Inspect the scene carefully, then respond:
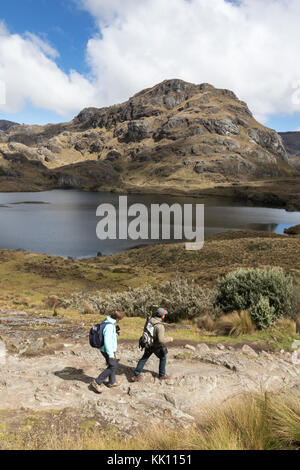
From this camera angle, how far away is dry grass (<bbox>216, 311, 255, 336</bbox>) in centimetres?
1026

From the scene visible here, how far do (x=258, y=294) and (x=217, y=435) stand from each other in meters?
8.73

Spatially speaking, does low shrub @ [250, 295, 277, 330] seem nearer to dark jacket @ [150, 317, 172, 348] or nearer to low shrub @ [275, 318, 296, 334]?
low shrub @ [275, 318, 296, 334]

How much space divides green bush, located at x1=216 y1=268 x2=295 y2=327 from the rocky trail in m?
2.39

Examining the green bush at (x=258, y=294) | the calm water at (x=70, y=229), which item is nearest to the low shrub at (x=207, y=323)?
the green bush at (x=258, y=294)

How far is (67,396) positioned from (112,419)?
1.28m

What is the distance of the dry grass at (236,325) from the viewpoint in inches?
404

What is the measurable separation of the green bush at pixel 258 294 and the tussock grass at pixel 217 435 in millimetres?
6341

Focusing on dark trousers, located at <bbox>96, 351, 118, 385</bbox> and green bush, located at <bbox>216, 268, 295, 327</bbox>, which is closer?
dark trousers, located at <bbox>96, 351, 118, 385</bbox>

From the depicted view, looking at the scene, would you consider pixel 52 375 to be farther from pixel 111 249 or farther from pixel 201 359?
pixel 111 249

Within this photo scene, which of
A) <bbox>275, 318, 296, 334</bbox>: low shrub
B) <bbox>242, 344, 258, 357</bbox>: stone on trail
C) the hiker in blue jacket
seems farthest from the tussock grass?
<bbox>275, 318, 296, 334</bbox>: low shrub

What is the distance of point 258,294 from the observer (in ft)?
38.6

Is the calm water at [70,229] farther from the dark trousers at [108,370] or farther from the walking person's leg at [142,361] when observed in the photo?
the dark trousers at [108,370]

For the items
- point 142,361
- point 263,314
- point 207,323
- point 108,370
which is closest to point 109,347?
point 108,370

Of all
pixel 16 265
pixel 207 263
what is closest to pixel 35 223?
pixel 16 265
